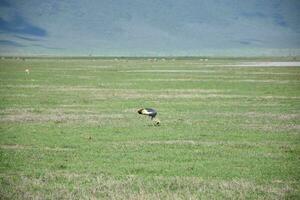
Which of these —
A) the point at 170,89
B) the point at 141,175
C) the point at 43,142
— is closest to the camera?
the point at 141,175

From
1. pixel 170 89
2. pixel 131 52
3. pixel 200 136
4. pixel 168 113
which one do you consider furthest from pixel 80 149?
pixel 131 52

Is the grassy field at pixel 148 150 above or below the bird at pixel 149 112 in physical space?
below

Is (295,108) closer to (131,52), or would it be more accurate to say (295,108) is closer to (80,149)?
(80,149)

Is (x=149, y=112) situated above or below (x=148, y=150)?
above

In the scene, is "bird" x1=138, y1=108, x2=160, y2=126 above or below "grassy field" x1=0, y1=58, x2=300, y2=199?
above

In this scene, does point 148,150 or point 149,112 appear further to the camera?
point 149,112

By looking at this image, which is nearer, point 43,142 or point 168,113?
point 43,142

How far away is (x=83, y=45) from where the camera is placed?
632ft

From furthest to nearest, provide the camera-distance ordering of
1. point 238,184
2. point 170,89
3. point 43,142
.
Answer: point 170,89 → point 43,142 → point 238,184

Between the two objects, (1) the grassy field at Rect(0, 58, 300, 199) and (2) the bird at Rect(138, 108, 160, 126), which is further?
(2) the bird at Rect(138, 108, 160, 126)

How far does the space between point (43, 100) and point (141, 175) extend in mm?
18324

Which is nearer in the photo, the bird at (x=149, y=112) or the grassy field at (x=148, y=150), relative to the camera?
the grassy field at (x=148, y=150)

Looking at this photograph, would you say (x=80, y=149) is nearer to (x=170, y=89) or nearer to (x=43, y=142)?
(x=43, y=142)

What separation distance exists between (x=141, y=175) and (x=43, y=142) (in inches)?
198
